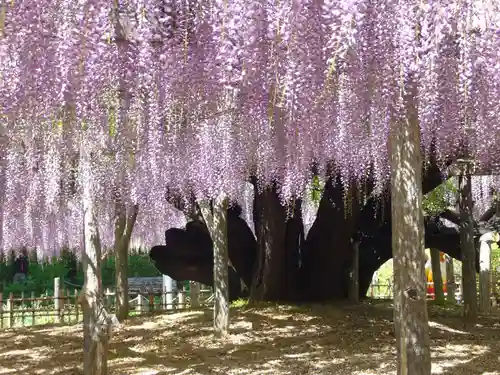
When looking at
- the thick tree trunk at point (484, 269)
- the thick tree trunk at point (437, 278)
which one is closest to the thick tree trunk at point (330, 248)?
the thick tree trunk at point (437, 278)

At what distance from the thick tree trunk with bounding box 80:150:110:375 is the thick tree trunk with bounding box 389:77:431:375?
2613 mm

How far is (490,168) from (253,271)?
14.6 ft

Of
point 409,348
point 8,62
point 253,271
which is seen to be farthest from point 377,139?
point 253,271

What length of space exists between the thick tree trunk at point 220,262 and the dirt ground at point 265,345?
0.82 feet

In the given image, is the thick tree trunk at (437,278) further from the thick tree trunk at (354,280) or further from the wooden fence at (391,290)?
the thick tree trunk at (354,280)

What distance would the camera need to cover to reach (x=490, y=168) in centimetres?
820

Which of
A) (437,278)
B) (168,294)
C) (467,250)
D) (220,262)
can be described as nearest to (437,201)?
(467,250)

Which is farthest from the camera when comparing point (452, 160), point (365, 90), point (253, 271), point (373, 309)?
point (253, 271)

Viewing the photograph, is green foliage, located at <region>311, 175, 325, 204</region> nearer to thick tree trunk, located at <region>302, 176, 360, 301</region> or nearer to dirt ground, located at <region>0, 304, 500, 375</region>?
thick tree trunk, located at <region>302, 176, 360, 301</region>

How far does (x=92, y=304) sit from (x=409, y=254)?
2.77 m

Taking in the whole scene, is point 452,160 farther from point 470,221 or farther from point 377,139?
point 377,139

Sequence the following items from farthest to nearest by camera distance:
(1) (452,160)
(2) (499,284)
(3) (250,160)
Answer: (2) (499,284) → (1) (452,160) → (3) (250,160)

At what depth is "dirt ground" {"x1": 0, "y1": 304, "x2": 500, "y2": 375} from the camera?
6.80 meters

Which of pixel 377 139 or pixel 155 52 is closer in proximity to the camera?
pixel 155 52
